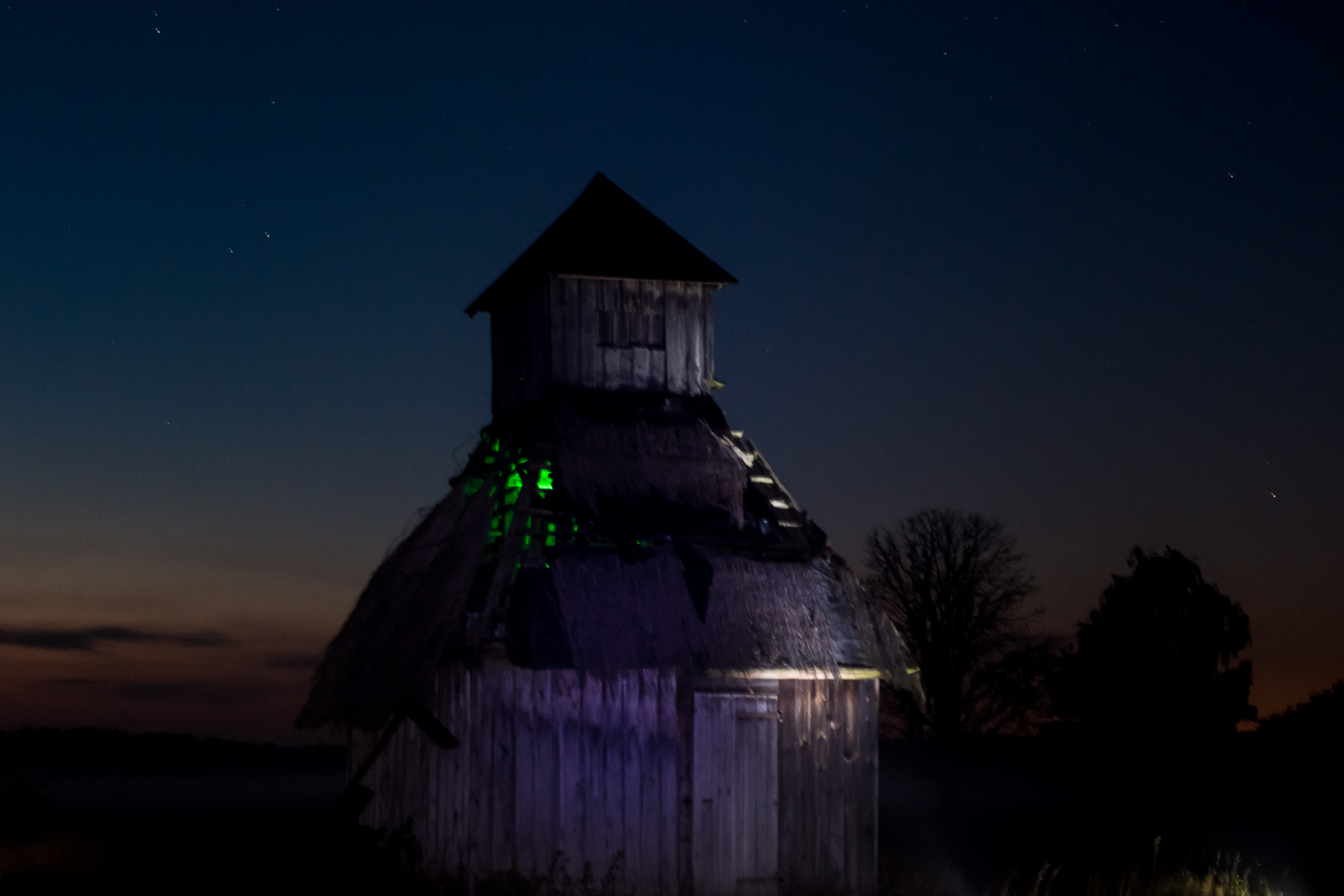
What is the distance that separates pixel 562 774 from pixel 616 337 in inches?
273

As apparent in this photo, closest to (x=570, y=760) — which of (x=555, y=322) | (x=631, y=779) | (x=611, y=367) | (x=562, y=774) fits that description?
(x=562, y=774)

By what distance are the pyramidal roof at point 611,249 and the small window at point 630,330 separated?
0.61 metres

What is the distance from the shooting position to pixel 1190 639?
3497 centimetres

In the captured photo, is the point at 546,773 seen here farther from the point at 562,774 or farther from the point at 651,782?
the point at 651,782

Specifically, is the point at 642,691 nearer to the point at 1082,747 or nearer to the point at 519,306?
the point at 519,306

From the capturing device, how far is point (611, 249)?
21219 mm

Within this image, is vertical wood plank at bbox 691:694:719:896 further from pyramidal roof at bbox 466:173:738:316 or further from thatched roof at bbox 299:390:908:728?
pyramidal roof at bbox 466:173:738:316

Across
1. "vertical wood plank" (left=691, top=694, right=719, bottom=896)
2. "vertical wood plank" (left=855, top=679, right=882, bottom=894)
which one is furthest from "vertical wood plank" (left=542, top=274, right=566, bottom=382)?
"vertical wood plank" (left=855, top=679, right=882, bottom=894)

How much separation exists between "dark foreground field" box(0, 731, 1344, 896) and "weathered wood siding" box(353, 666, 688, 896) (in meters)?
0.44

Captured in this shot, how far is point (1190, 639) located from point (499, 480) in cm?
2250

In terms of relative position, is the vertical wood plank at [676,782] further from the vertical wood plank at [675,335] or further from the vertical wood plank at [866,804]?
the vertical wood plank at [675,335]

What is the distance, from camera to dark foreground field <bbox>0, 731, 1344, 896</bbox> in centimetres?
1714

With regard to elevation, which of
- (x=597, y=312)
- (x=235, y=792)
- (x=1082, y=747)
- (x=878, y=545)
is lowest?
(x=235, y=792)

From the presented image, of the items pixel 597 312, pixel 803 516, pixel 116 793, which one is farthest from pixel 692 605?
pixel 116 793
